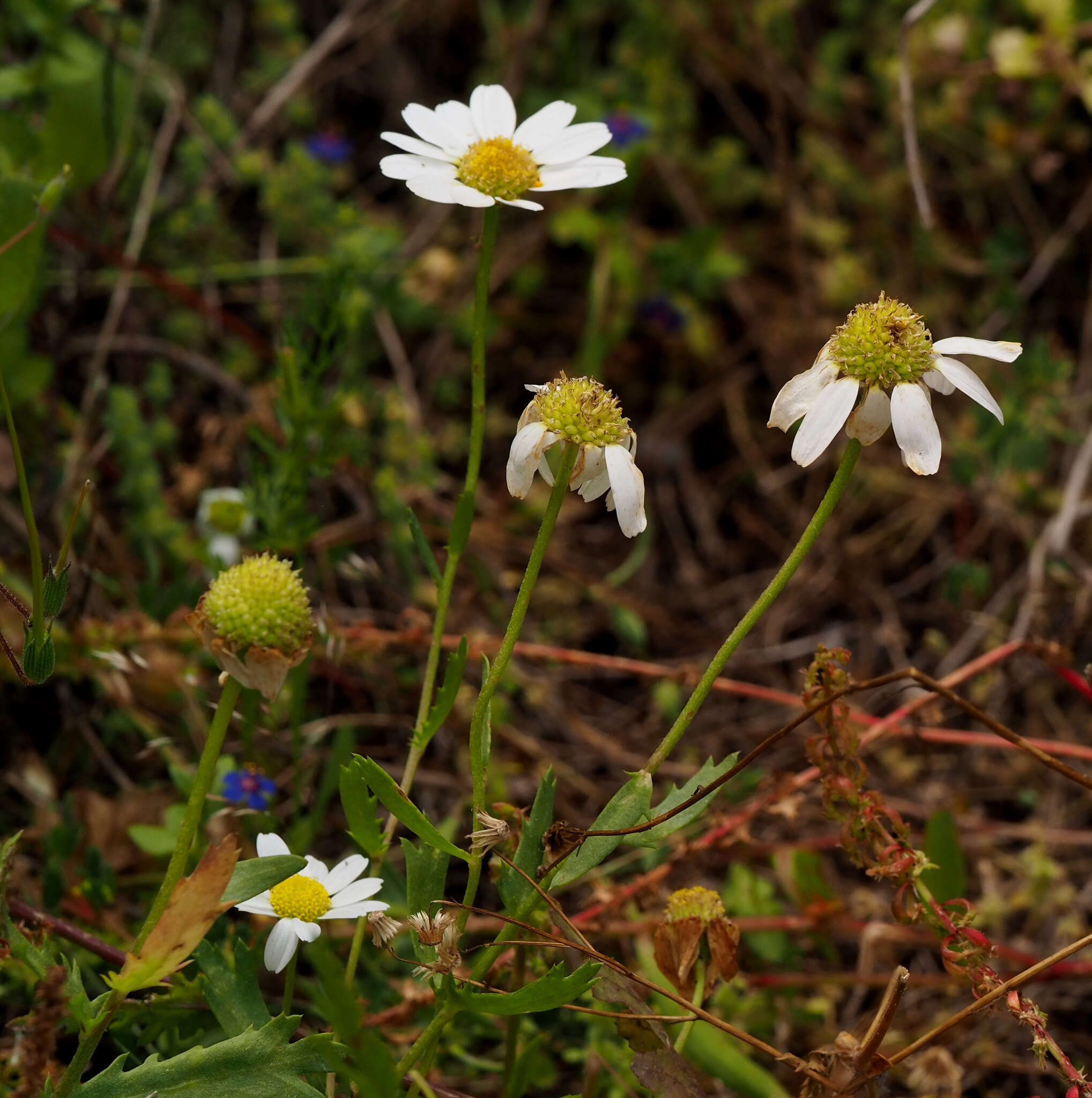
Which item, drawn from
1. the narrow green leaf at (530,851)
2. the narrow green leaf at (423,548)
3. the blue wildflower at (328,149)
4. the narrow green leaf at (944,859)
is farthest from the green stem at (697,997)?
the blue wildflower at (328,149)

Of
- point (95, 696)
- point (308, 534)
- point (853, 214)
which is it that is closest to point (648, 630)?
point (308, 534)

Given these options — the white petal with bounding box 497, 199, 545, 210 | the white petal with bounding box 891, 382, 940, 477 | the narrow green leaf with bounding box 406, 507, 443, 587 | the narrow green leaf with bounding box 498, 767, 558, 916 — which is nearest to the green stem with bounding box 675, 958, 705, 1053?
the narrow green leaf with bounding box 498, 767, 558, 916

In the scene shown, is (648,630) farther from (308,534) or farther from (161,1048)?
(161,1048)

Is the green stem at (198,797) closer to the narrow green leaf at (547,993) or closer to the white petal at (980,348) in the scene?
the narrow green leaf at (547,993)

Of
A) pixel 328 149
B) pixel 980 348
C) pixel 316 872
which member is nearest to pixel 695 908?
pixel 316 872

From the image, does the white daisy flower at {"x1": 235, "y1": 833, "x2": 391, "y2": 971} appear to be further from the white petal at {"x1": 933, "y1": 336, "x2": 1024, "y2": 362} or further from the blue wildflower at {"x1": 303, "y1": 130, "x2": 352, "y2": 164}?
the blue wildflower at {"x1": 303, "y1": 130, "x2": 352, "y2": 164}

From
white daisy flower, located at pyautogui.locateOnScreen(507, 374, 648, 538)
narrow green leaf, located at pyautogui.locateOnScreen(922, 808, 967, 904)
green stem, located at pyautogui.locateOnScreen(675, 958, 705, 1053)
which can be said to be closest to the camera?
white daisy flower, located at pyautogui.locateOnScreen(507, 374, 648, 538)
